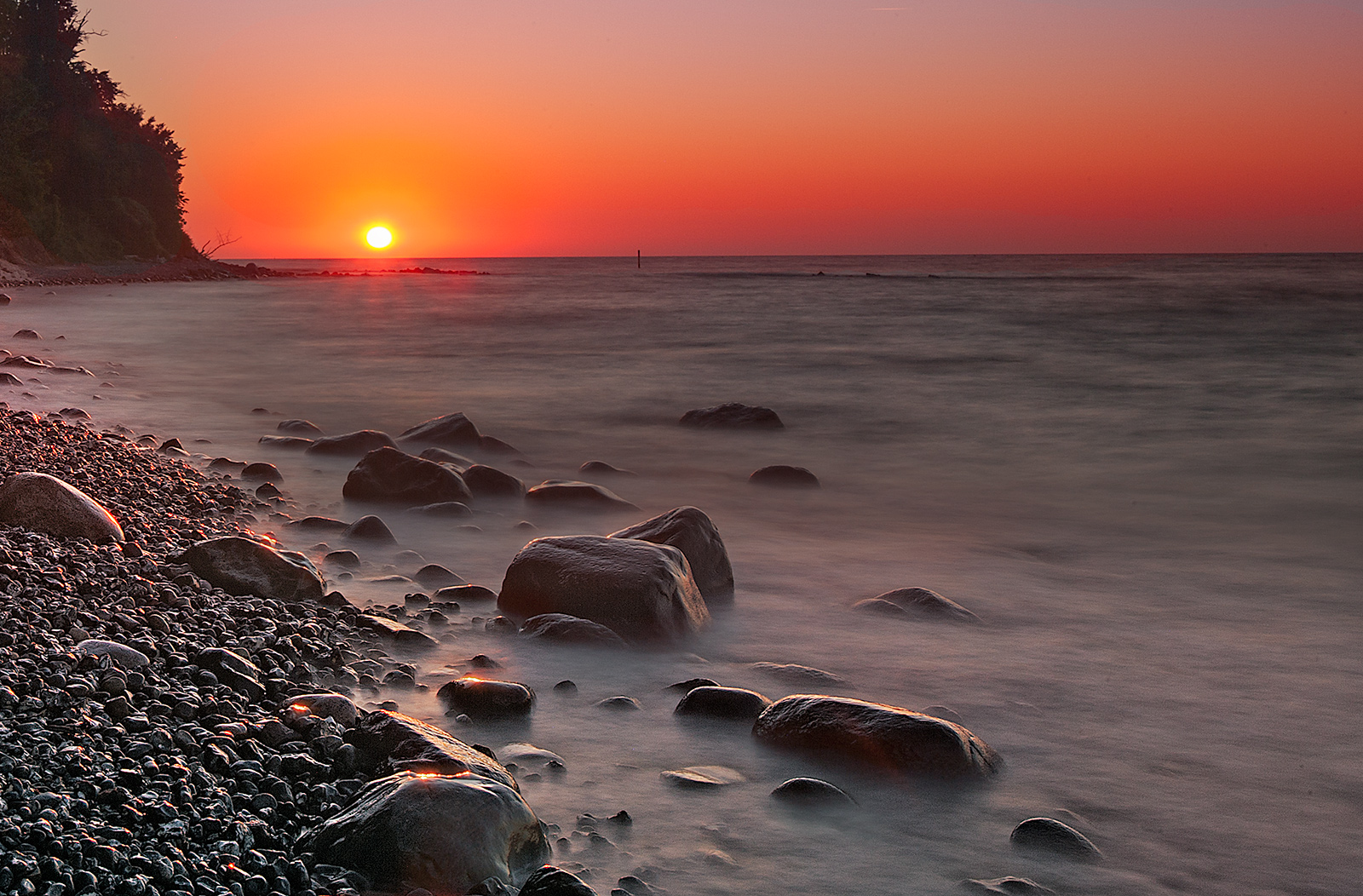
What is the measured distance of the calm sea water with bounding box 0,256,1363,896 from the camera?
9.25 feet

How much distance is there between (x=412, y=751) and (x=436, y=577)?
235 cm

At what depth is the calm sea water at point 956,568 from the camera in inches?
111

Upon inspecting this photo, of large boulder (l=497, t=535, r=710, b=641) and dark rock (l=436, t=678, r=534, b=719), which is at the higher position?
large boulder (l=497, t=535, r=710, b=641)

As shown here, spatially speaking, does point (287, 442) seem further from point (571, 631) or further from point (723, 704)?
point (723, 704)

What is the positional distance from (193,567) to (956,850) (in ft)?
10.2

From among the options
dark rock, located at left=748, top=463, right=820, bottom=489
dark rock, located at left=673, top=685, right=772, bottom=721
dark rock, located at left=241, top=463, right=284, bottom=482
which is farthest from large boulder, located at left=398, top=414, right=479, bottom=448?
dark rock, located at left=673, top=685, right=772, bottom=721

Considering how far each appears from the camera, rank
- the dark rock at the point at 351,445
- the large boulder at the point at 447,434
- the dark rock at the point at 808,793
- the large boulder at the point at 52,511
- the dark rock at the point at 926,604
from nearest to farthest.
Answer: the dark rock at the point at 808,793 → the large boulder at the point at 52,511 → the dark rock at the point at 926,604 → the dark rock at the point at 351,445 → the large boulder at the point at 447,434

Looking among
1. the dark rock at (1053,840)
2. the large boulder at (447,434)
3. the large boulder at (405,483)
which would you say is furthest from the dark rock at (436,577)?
the large boulder at (447,434)

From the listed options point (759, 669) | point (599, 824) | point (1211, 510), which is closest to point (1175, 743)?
point (759, 669)

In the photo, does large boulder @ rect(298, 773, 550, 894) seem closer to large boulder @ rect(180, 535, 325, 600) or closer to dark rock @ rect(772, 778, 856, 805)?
dark rock @ rect(772, 778, 856, 805)

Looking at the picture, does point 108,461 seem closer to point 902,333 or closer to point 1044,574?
point 1044,574

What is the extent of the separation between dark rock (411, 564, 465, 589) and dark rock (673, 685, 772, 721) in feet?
5.98

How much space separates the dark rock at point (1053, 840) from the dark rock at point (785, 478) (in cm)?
567

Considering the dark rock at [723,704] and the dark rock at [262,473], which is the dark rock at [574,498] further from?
the dark rock at [723,704]
